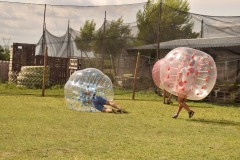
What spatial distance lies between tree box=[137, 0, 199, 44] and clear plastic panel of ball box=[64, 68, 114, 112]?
8.12 m

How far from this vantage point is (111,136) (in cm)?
725

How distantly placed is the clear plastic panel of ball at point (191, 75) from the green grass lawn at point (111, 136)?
0.76m

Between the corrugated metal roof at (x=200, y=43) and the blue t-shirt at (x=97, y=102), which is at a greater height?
the corrugated metal roof at (x=200, y=43)

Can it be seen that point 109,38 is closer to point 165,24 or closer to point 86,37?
point 86,37

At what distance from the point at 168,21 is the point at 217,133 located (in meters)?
11.7

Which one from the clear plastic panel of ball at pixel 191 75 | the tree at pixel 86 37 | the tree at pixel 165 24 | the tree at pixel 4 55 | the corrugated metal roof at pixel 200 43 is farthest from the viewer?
the tree at pixel 4 55

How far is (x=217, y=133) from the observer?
8.36 meters

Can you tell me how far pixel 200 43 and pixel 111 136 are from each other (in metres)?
12.8

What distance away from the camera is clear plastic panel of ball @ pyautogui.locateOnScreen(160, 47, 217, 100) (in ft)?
33.0

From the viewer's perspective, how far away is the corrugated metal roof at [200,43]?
18734 millimetres

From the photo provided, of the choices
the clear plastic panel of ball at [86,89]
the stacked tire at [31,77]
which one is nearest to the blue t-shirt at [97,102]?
the clear plastic panel of ball at [86,89]

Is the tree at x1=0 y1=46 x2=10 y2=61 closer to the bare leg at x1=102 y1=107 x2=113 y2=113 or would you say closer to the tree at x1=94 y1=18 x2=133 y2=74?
the tree at x1=94 y1=18 x2=133 y2=74

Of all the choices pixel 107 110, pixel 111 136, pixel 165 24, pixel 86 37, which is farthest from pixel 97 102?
pixel 86 37

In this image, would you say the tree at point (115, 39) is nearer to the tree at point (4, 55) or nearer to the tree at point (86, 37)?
the tree at point (86, 37)
